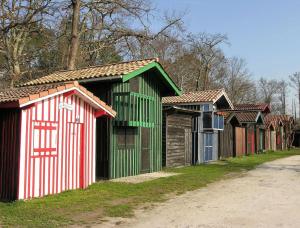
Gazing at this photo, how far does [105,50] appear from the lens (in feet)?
107

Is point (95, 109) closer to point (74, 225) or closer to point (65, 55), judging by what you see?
point (74, 225)

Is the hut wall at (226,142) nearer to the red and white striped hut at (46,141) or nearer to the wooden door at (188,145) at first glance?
the wooden door at (188,145)

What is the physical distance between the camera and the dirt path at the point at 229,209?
852 cm

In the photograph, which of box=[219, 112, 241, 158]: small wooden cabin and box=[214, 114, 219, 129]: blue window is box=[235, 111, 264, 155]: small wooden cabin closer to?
box=[219, 112, 241, 158]: small wooden cabin

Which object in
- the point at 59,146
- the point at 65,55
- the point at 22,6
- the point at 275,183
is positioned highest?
the point at 22,6

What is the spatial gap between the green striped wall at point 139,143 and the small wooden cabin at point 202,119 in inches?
→ 200

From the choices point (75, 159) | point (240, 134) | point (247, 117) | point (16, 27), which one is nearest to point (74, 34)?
point (16, 27)

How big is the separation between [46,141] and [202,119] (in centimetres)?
1456

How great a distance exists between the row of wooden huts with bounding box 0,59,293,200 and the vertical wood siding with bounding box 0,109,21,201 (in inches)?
1.0

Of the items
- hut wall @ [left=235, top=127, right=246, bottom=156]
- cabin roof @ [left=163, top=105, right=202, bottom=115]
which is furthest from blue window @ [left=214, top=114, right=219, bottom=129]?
hut wall @ [left=235, top=127, right=246, bottom=156]

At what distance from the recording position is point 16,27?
26.1m

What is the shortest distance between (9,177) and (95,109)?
3.79 m

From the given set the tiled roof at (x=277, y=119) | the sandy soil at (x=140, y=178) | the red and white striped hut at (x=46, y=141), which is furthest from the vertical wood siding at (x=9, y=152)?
the tiled roof at (x=277, y=119)

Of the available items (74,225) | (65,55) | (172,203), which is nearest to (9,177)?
(74,225)
